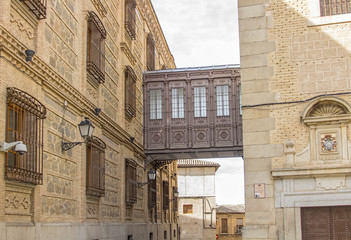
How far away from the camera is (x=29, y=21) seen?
11977 mm

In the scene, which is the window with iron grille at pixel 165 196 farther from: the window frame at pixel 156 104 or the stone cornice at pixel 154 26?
the stone cornice at pixel 154 26

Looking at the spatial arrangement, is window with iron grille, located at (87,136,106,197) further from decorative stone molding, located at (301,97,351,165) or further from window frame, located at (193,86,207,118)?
window frame, located at (193,86,207,118)

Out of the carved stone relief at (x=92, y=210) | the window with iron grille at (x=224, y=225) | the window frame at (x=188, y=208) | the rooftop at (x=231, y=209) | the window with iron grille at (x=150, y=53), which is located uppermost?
the window with iron grille at (x=150, y=53)

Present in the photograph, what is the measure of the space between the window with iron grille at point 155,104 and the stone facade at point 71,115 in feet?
2.12

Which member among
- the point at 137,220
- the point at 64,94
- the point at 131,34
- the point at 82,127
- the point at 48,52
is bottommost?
the point at 137,220

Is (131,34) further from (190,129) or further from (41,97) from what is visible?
(41,97)

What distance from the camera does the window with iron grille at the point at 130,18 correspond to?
2236 cm

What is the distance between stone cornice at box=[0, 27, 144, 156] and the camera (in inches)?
416

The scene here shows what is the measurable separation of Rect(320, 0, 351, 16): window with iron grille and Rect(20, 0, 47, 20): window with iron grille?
7.22 meters

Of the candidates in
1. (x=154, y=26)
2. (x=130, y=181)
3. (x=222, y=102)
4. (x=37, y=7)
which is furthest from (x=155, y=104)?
(x=37, y=7)

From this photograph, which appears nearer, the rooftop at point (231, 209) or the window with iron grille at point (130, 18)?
the window with iron grille at point (130, 18)

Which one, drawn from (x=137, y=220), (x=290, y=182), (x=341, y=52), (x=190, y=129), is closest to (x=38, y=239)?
(x=290, y=182)

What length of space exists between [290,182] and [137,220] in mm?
11166

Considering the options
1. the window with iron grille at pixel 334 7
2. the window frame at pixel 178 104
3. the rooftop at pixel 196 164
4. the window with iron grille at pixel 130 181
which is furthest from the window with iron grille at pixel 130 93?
the rooftop at pixel 196 164
